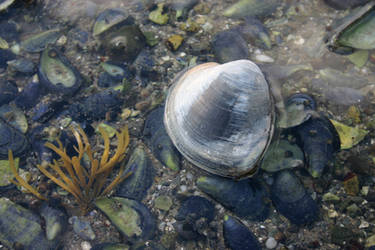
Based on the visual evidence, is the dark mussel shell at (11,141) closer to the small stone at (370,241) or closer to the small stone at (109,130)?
the small stone at (109,130)

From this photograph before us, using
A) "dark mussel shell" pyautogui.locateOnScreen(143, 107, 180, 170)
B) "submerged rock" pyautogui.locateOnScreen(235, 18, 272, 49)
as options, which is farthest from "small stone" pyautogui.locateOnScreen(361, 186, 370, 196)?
"submerged rock" pyautogui.locateOnScreen(235, 18, 272, 49)

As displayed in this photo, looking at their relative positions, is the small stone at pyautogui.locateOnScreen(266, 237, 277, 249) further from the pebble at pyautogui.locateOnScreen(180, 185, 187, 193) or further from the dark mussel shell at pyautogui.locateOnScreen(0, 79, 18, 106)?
the dark mussel shell at pyautogui.locateOnScreen(0, 79, 18, 106)

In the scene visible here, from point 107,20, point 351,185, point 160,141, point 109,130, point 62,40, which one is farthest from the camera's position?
point 62,40

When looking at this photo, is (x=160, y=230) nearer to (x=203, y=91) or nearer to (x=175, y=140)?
(x=175, y=140)

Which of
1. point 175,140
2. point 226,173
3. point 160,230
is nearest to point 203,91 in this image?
point 175,140

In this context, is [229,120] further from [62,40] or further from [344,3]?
[62,40]

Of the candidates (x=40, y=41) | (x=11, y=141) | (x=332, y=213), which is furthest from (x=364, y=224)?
(x=40, y=41)
